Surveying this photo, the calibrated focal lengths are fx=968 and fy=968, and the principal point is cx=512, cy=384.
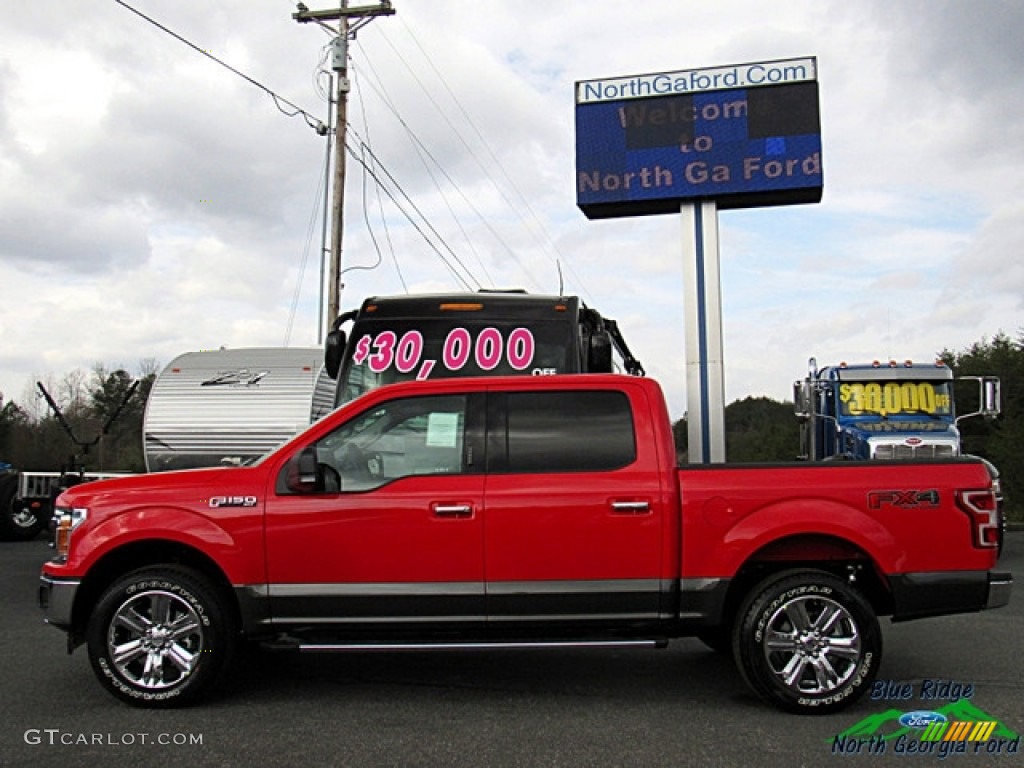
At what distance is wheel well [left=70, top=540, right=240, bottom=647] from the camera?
5.60 m

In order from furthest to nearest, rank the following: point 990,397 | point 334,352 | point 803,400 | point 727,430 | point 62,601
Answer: point 727,430 → point 803,400 → point 990,397 → point 334,352 → point 62,601

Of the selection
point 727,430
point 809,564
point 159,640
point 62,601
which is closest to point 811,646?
point 809,564

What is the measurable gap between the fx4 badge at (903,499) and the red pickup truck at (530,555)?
1 centimetres

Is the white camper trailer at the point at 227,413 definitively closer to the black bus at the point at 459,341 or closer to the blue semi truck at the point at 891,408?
the black bus at the point at 459,341

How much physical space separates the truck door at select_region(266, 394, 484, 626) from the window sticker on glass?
0.20 meters

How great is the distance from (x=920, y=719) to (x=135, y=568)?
4542mm

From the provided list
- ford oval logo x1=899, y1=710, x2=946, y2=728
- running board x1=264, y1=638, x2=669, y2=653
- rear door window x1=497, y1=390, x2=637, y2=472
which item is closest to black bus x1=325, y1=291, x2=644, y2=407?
rear door window x1=497, y1=390, x2=637, y2=472

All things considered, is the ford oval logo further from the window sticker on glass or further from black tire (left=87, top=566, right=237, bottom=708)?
black tire (left=87, top=566, right=237, bottom=708)

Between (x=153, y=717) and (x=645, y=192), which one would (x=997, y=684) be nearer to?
(x=153, y=717)

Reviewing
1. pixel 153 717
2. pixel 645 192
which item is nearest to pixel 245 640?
pixel 153 717

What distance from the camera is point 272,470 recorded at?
5582 mm

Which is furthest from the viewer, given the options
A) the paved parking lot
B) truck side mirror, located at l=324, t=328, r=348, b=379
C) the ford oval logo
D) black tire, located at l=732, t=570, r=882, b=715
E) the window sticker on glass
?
truck side mirror, located at l=324, t=328, r=348, b=379

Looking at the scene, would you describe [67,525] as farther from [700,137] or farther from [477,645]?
[700,137]

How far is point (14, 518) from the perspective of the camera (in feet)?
53.2
